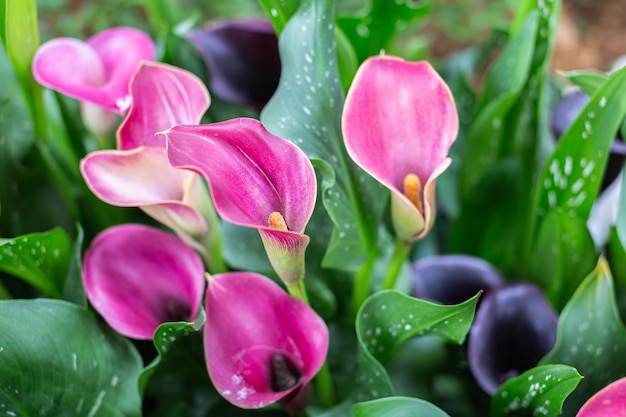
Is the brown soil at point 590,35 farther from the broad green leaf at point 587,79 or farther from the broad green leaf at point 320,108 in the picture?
the broad green leaf at point 320,108

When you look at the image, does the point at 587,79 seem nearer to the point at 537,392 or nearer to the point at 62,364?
the point at 537,392

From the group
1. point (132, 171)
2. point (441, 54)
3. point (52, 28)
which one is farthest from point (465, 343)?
point (52, 28)

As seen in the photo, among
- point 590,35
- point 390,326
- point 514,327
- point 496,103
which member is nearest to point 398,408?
point 390,326

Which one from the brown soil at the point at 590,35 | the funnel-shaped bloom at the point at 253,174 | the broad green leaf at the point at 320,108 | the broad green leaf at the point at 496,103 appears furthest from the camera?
the brown soil at the point at 590,35

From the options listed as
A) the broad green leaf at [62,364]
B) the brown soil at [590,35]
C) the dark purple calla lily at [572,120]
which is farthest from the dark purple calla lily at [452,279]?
the brown soil at [590,35]

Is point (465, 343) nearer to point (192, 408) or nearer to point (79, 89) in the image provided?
point (192, 408)
